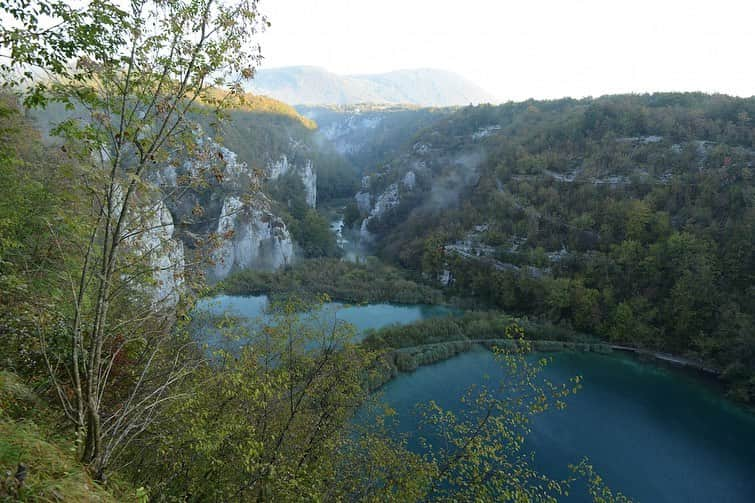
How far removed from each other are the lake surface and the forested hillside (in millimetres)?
2648

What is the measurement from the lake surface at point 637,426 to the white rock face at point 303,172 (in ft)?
133

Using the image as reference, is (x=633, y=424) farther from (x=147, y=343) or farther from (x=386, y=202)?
(x=386, y=202)

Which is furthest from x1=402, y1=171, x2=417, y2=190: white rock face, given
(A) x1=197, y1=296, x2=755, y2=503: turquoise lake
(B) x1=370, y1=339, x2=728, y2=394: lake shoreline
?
(A) x1=197, y1=296, x2=755, y2=503: turquoise lake

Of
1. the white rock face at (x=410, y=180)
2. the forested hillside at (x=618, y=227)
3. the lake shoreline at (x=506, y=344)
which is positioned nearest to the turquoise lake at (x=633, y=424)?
the lake shoreline at (x=506, y=344)

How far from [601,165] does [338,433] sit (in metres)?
37.9

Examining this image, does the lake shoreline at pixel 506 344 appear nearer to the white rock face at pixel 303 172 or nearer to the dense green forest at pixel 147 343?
the dense green forest at pixel 147 343

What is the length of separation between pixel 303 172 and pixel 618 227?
4398 cm

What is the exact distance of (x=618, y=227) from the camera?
29875 millimetres

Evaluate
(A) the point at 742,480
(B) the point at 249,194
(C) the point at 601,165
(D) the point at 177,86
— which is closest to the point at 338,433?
(B) the point at 249,194

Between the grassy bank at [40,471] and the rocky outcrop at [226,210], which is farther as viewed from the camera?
the rocky outcrop at [226,210]

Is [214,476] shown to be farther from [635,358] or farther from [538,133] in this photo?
[538,133]

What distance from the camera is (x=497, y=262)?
34.0 m

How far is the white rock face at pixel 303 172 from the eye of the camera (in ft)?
176

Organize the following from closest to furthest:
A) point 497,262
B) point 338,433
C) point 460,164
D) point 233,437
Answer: point 233,437
point 338,433
point 497,262
point 460,164
